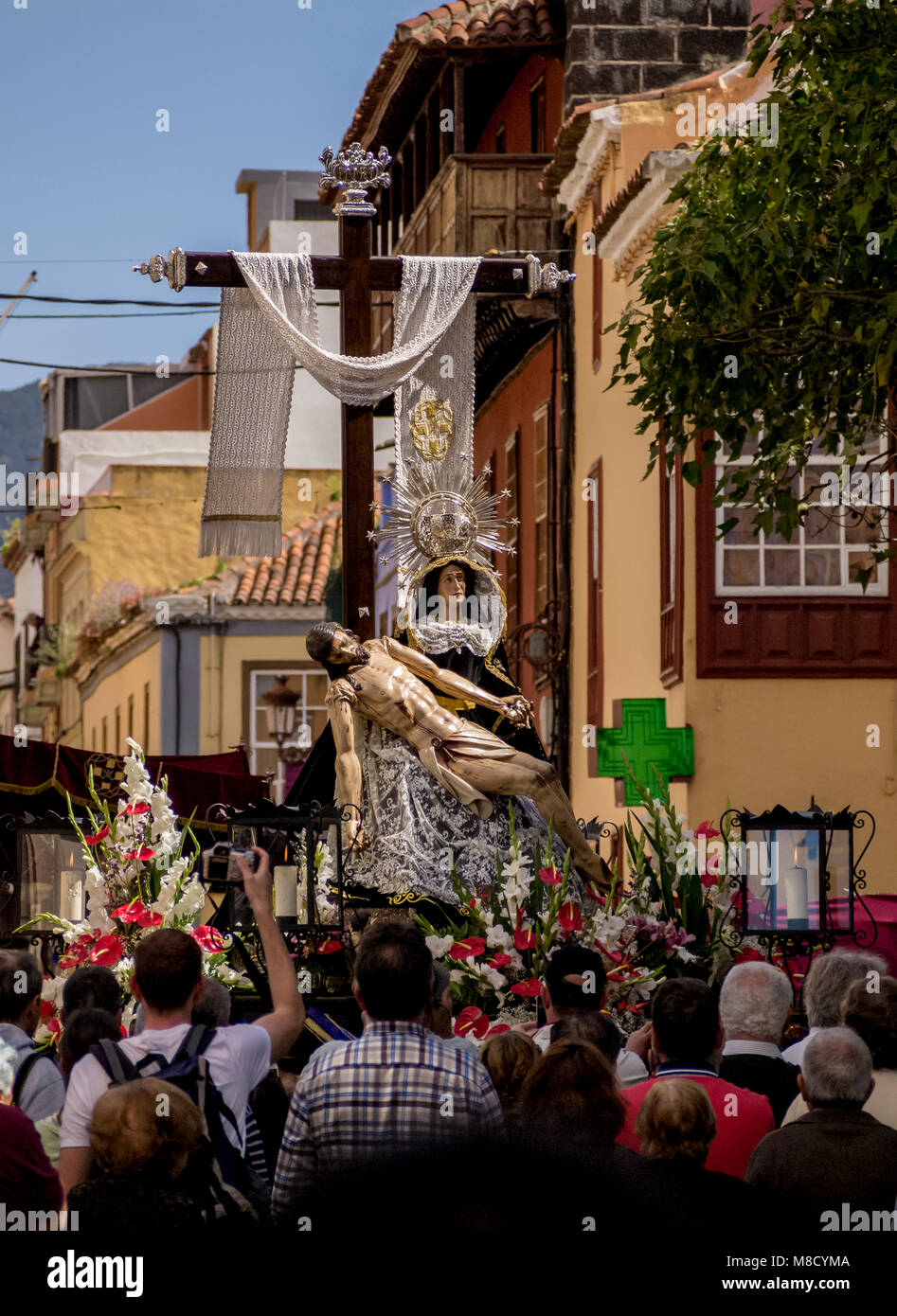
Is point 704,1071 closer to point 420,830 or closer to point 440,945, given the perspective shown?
point 440,945

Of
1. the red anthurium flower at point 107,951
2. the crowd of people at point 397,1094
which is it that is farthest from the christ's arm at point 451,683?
the crowd of people at point 397,1094

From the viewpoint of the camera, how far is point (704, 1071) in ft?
17.8

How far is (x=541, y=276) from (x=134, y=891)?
461cm

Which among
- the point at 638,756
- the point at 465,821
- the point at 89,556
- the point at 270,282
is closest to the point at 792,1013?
the point at 465,821

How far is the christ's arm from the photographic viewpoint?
36.3 ft

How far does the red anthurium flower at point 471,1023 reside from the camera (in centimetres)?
867

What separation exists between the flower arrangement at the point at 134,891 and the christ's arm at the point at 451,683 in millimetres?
1850

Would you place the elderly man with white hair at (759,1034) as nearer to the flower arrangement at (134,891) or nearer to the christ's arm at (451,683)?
the flower arrangement at (134,891)

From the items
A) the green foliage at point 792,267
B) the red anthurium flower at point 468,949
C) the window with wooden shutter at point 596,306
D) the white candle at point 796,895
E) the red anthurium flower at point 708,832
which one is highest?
the window with wooden shutter at point 596,306

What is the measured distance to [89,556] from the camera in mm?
41719

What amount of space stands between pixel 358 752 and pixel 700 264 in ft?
9.50

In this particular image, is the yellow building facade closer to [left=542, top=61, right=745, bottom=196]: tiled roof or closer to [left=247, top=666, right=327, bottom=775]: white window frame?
[left=542, top=61, right=745, bottom=196]: tiled roof

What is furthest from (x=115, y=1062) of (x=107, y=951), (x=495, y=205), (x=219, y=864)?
(x=495, y=205)
